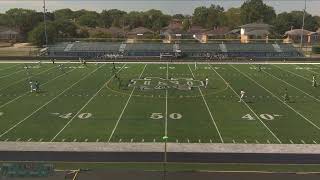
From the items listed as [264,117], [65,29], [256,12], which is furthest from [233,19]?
[264,117]

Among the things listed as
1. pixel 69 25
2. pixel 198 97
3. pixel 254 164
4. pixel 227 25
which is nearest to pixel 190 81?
pixel 198 97

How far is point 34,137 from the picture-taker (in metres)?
23.0

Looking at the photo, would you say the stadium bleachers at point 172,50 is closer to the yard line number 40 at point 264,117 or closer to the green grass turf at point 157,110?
the green grass turf at point 157,110

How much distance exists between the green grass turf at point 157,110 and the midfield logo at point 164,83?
922 millimetres

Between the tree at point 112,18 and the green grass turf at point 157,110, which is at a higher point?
the tree at point 112,18

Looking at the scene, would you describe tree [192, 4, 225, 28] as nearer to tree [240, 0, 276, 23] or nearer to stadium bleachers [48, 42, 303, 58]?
tree [240, 0, 276, 23]

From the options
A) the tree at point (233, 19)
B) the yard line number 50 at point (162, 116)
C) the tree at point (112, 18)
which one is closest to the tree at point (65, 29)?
the tree at point (112, 18)

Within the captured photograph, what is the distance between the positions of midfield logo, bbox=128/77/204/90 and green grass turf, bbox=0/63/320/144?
922mm

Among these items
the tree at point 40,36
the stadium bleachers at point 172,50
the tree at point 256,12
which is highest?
the tree at point 256,12

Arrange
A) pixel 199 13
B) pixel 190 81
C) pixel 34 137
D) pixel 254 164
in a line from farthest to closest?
1. pixel 199 13
2. pixel 190 81
3. pixel 34 137
4. pixel 254 164

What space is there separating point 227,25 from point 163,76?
10664 cm

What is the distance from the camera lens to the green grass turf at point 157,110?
23.6m

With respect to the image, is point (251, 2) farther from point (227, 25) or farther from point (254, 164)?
point (254, 164)

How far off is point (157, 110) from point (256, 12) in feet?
401
